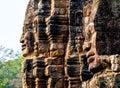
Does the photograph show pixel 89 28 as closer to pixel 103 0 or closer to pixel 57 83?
pixel 103 0

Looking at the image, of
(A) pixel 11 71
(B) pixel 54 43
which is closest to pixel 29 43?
(B) pixel 54 43

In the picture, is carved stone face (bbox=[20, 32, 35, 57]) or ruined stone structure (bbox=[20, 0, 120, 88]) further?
carved stone face (bbox=[20, 32, 35, 57])

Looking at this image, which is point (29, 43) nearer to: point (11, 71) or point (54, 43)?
point (54, 43)

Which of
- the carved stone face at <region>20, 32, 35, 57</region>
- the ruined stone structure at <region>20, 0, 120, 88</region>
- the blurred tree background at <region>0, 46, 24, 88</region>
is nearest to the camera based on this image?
the ruined stone structure at <region>20, 0, 120, 88</region>

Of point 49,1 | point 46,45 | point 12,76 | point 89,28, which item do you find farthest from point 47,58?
point 12,76

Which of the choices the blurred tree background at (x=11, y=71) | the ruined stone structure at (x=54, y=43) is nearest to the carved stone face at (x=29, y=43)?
the ruined stone structure at (x=54, y=43)

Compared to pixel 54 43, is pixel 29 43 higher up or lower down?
lower down

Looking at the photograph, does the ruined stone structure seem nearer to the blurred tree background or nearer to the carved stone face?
the carved stone face

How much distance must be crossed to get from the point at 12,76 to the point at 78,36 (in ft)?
186

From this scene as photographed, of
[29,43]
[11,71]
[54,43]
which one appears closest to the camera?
[54,43]

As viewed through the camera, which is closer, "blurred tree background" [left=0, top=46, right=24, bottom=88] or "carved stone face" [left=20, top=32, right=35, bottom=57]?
"carved stone face" [left=20, top=32, right=35, bottom=57]

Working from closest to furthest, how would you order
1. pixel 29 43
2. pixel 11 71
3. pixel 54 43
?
1. pixel 54 43
2. pixel 29 43
3. pixel 11 71

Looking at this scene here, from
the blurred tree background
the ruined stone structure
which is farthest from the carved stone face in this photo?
the blurred tree background

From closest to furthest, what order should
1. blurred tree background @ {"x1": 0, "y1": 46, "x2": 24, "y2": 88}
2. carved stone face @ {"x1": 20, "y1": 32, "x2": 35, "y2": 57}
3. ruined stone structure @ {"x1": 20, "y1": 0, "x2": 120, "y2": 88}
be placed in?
ruined stone structure @ {"x1": 20, "y1": 0, "x2": 120, "y2": 88}
carved stone face @ {"x1": 20, "y1": 32, "x2": 35, "y2": 57}
blurred tree background @ {"x1": 0, "y1": 46, "x2": 24, "y2": 88}
